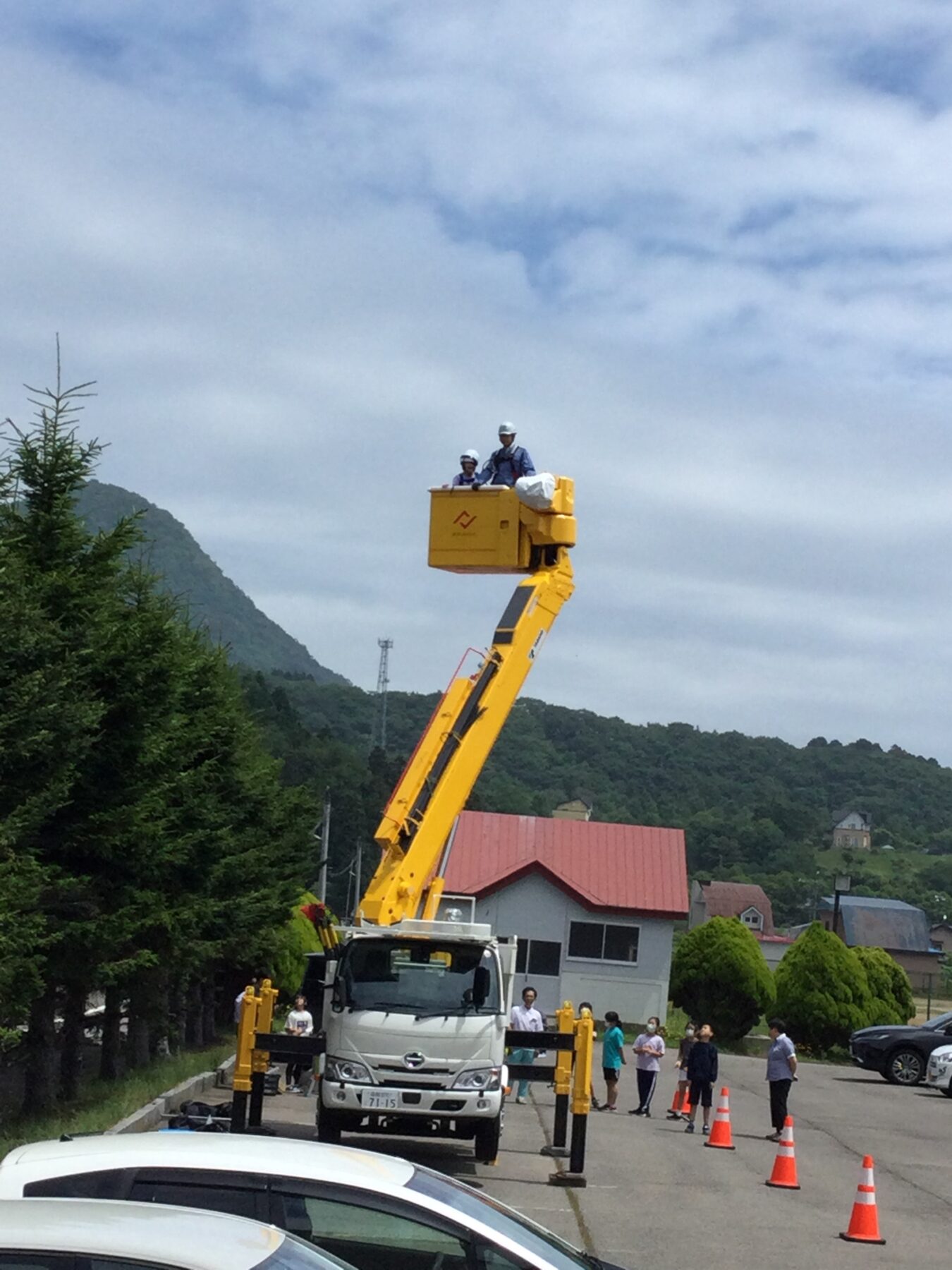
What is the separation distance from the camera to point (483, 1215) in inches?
239

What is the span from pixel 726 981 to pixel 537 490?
36.6 meters

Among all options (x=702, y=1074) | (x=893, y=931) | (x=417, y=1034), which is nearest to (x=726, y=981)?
(x=702, y=1074)

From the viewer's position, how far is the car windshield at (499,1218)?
19.6 ft

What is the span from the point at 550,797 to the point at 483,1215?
126838 millimetres

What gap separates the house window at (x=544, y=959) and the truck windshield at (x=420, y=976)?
35806 millimetres

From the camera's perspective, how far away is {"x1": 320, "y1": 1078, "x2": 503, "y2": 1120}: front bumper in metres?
14.4

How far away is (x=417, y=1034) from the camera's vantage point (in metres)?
14.6

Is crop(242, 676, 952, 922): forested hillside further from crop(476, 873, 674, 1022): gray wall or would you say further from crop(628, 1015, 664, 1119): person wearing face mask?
crop(628, 1015, 664, 1119): person wearing face mask

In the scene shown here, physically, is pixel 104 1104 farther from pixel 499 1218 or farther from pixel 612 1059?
pixel 499 1218

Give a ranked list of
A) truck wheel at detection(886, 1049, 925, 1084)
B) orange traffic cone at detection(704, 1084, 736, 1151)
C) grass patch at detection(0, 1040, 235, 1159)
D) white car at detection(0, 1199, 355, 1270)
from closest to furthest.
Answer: white car at detection(0, 1199, 355, 1270)
grass patch at detection(0, 1040, 235, 1159)
orange traffic cone at detection(704, 1084, 736, 1151)
truck wheel at detection(886, 1049, 925, 1084)

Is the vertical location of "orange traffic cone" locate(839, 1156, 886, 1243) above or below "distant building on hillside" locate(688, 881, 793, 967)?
above

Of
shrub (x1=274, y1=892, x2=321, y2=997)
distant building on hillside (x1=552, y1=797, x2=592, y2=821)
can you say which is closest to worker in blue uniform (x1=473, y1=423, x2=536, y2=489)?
shrub (x1=274, y1=892, x2=321, y2=997)

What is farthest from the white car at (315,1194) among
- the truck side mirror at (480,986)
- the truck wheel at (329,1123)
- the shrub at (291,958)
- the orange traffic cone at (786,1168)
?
the shrub at (291,958)

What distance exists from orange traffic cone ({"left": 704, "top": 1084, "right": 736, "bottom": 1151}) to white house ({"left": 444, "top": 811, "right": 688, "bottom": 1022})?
2902 cm
